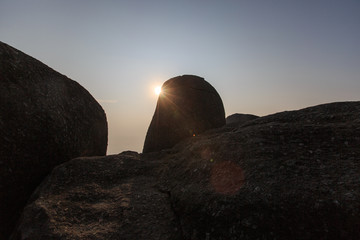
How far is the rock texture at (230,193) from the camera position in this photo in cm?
349

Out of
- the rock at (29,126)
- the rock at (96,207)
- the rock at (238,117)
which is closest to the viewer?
the rock at (96,207)

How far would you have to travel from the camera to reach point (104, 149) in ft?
28.2

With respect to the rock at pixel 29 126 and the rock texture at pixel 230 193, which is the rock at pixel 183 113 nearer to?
the rock texture at pixel 230 193

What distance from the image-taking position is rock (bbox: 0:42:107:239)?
506cm

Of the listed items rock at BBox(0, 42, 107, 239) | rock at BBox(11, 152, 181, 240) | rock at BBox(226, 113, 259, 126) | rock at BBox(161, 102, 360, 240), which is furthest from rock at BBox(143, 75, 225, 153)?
rock at BBox(226, 113, 259, 126)

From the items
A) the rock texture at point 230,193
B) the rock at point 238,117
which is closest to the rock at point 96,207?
the rock texture at point 230,193

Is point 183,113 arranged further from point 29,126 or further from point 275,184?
point 275,184

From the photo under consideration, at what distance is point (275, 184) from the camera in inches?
155

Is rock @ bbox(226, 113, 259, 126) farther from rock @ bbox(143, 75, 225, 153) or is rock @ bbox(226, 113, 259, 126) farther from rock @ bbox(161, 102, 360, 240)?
rock @ bbox(161, 102, 360, 240)

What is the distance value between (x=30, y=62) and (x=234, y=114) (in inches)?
609

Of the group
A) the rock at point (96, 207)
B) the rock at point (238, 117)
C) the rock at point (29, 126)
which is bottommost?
the rock at point (96, 207)

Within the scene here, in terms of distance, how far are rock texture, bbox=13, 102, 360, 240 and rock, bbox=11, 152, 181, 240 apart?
0.02m

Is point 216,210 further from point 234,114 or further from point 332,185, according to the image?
point 234,114

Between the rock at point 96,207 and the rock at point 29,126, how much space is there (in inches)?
→ 18.1
